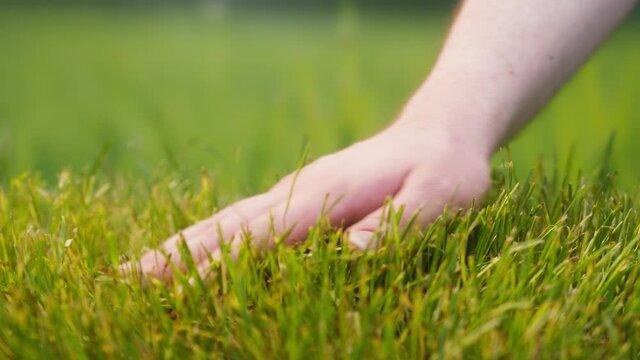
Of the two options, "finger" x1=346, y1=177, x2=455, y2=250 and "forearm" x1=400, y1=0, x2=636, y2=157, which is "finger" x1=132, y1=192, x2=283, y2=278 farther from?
"forearm" x1=400, y1=0, x2=636, y2=157

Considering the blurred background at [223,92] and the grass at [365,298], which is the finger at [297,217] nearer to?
the grass at [365,298]

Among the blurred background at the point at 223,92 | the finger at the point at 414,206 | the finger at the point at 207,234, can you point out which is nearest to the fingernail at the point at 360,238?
the finger at the point at 414,206

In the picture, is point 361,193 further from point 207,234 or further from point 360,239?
point 207,234

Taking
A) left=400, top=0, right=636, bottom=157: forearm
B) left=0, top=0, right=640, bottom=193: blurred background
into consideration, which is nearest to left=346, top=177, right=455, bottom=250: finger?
left=400, top=0, right=636, bottom=157: forearm

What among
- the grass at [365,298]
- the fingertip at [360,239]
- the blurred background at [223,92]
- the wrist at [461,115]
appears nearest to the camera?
the grass at [365,298]

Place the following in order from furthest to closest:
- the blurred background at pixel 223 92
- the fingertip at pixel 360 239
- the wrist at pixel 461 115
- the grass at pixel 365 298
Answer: the blurred background at pixel 223 92
the wrist at pixel 461 115
the fingertip at pixel 360 239
the grass at pixel 365 298

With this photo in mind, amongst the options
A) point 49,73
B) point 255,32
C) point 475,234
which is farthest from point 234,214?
point 255,32

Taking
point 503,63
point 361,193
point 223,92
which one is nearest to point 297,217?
point 361,193
